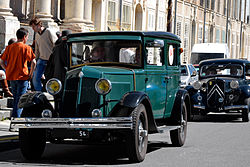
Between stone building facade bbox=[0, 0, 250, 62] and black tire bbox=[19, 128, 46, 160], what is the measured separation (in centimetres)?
1373

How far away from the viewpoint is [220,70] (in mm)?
19469

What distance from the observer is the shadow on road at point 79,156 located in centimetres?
927

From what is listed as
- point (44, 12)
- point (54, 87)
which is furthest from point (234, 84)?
point (44, 12)

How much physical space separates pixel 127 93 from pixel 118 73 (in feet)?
1.42

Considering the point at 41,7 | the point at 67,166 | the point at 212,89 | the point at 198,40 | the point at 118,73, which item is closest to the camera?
the point at 67,166

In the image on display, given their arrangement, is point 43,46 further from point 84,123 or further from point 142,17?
point 142,17

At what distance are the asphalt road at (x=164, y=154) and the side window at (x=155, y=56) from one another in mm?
1371

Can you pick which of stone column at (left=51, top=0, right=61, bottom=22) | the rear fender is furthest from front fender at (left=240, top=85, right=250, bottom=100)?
stone column at (left=51, top=0, right=61, bottom=22)

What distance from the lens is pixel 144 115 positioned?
369 inches

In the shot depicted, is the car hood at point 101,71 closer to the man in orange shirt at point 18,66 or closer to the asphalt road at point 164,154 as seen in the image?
the asphalt road at point 164,154

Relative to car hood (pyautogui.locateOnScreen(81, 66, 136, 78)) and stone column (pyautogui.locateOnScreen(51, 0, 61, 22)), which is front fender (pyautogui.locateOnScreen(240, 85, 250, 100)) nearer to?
car hood (pyautogui.locateOnScreen(81, 66, 136, 78))

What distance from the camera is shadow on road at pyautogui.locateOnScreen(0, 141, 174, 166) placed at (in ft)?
30.4

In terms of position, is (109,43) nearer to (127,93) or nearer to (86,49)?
(86,49)

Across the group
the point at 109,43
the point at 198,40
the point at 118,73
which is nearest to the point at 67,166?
the point at 118,73
